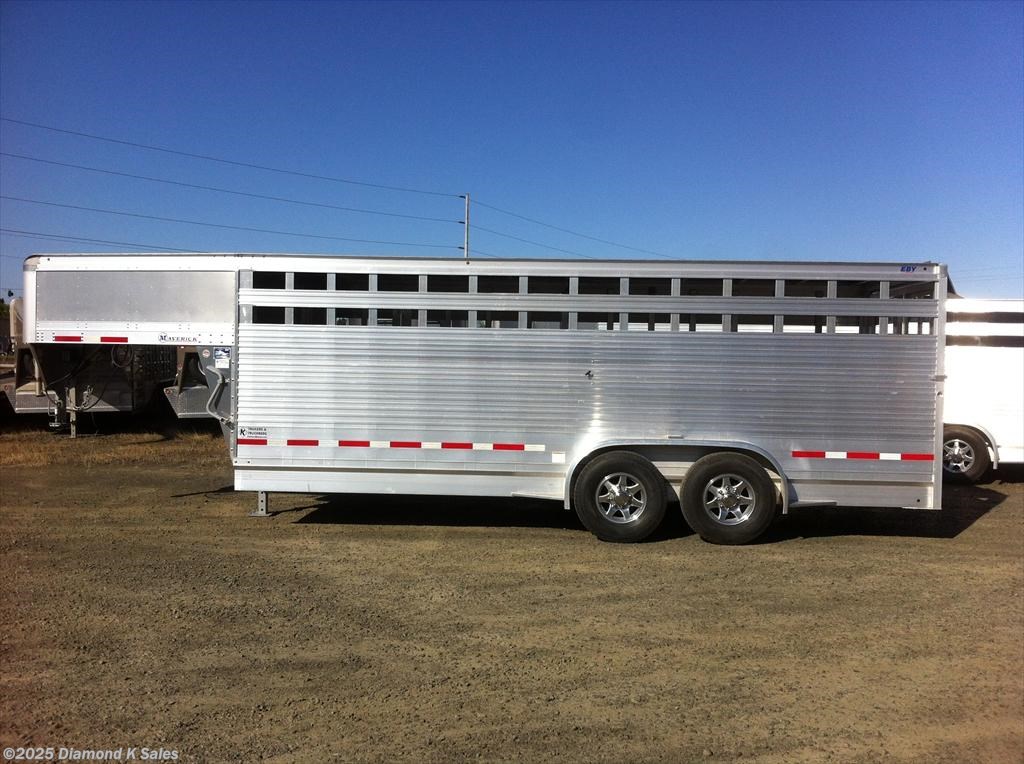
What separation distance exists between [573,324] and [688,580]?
2.66 meters

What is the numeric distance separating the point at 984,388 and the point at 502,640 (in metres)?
9.13

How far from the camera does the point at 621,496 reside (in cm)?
693

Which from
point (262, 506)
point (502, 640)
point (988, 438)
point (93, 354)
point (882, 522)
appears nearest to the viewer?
point (502, 640)

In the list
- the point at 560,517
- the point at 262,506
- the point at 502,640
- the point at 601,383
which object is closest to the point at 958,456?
the point at 560,517

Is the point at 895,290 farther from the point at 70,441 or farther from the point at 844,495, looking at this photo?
the point at 70,441

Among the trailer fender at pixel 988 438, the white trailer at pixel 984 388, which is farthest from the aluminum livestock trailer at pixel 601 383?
the trailer fender at pixel 988 438

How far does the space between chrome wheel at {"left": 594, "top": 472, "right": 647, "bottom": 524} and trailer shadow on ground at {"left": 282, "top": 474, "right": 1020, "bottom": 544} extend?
370mm

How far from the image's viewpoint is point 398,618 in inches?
191

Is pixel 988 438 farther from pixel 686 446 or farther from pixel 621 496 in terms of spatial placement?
pixel 621 496

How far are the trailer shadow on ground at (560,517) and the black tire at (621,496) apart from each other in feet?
0.96

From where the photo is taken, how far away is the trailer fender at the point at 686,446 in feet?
22.7

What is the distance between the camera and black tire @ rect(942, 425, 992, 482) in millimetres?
10359

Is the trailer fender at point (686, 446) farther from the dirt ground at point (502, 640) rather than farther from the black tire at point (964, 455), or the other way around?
the black tire at point (964, 455)

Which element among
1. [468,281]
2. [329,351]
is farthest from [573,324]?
[329,351]
